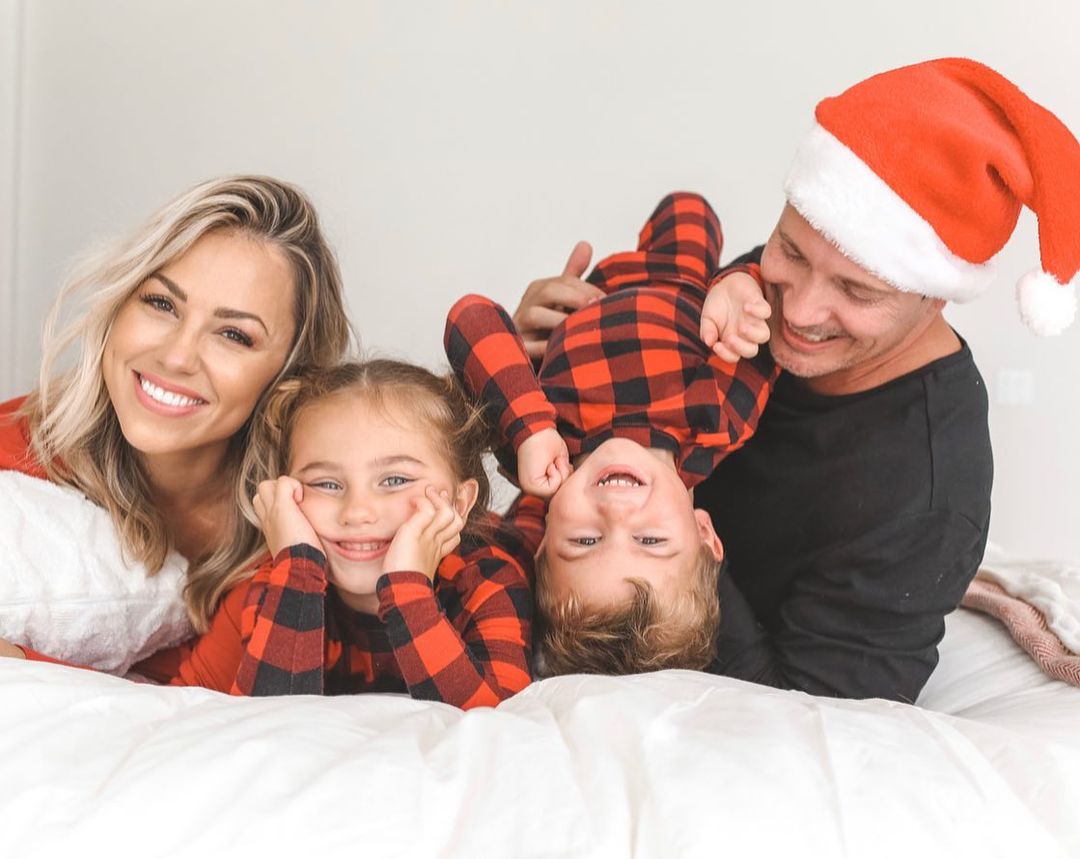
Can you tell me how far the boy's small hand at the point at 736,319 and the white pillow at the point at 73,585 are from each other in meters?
0.78

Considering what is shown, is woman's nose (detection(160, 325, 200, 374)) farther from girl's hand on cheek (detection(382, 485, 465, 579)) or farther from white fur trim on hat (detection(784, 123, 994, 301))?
white fur trim on hat (detection(784, 123, 994, 301))

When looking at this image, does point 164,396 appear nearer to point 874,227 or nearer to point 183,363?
point 183,363

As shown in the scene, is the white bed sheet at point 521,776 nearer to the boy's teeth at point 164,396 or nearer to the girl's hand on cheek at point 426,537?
the girl's hand on cheek at point 426,537

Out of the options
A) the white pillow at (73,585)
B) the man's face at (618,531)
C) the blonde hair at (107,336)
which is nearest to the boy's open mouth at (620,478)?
the man's face at (618,531)

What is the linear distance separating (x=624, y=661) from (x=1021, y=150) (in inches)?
29.6

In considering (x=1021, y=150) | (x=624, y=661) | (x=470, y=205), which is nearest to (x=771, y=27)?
(x=470, y=205)

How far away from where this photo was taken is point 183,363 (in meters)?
1.47

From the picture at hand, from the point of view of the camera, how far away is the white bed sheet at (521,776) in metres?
0.86

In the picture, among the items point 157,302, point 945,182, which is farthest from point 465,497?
point 945,182

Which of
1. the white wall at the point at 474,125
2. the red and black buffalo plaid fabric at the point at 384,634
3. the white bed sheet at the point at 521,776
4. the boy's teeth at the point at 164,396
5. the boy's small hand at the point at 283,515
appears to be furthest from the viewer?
the white wall at the point at 474,125

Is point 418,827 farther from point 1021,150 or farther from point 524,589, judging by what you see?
point 1021,150

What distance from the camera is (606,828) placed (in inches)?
34.3

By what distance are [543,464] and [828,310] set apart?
398mm

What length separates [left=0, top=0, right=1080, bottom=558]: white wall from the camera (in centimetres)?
246
